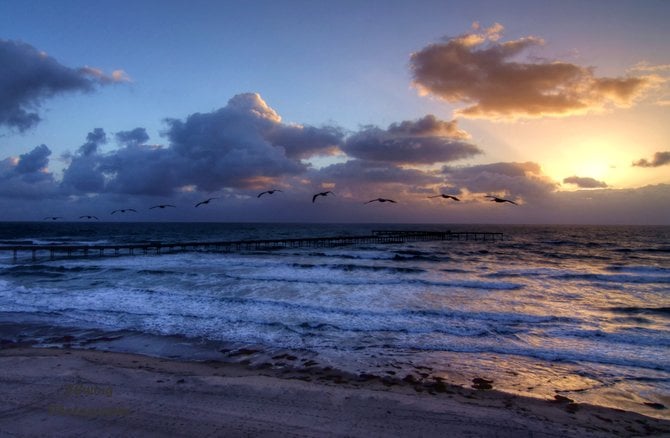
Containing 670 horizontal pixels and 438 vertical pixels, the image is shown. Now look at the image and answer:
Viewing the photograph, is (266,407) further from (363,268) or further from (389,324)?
(363,268)

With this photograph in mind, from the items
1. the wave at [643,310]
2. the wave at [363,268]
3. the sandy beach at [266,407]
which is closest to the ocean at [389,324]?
the wave at [643,310]

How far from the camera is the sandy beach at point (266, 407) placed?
555cm

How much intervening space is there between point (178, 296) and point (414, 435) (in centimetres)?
1296

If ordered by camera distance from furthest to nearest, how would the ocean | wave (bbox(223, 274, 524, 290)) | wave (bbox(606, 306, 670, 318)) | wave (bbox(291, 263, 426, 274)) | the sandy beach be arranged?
wave (bbox(291, 263, 426, 274)) → wave (bbox(223, 274, 524, 290)) → wave (bbox(606, 306, 670, 318)) → the ocean → the sandy beach

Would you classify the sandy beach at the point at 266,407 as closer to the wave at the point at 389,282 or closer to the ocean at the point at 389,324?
the ocean at the point at 389,324

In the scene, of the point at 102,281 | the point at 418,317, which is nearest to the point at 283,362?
the point at 418,317

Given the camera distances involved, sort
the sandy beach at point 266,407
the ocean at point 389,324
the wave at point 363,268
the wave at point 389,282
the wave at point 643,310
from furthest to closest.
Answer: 1. the wave at point 363,268
2. the wave at point 389,282
3. the wave at point 643,310
4. the ocean at point 389,324
5. the sandy beach at point 266,407

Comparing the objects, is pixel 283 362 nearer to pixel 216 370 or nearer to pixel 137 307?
pixel 216 370

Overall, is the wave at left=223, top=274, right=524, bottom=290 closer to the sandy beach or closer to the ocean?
the ocean

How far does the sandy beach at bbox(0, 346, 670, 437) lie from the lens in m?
5.55

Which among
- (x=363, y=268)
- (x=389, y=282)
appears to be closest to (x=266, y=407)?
(x=389, y=282)

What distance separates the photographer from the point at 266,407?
615 centimetres

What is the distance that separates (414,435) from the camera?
541 centimetres

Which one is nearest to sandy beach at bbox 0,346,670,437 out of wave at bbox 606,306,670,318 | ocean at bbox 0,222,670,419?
ocean at bbox 0,222,670,419
